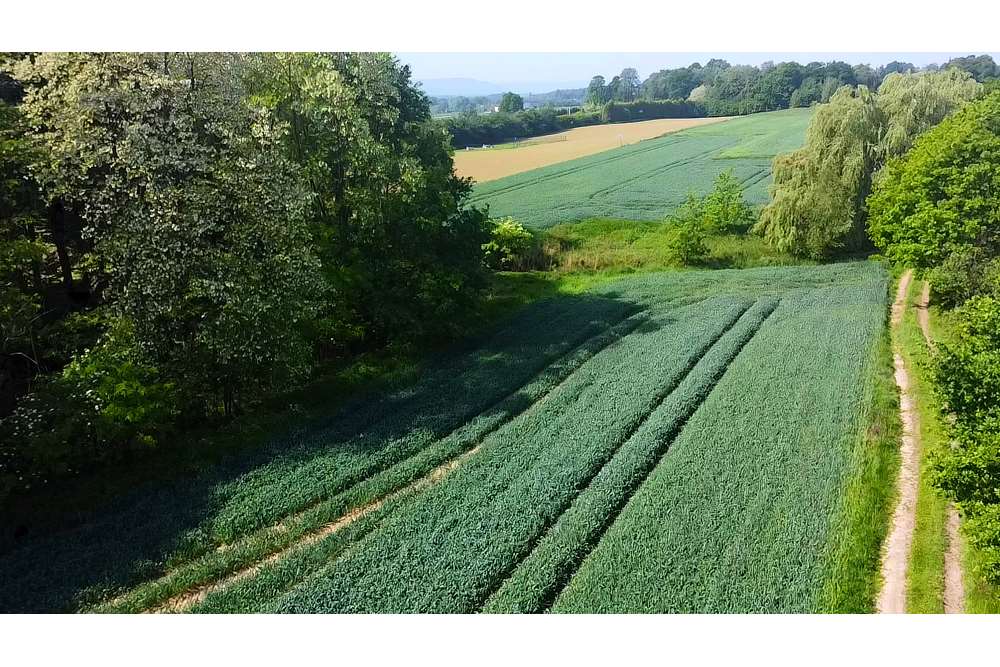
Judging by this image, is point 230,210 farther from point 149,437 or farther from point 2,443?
point 2,443

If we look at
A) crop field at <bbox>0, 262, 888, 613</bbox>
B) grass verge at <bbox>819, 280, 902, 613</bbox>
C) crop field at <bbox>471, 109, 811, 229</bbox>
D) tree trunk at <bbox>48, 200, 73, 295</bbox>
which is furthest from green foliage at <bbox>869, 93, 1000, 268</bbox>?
tree trunk at <bbox>48, 200, 73, 295</bbox>

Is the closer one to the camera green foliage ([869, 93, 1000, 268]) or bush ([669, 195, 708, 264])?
green foliage ([869, 93, 1000, 268])

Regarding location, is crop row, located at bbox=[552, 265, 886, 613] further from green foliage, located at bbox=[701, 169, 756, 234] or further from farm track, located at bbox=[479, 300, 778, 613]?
green foliage, located at bbox=[701, 169, 756, 234]

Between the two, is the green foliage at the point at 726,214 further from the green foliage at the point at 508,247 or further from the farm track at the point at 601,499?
the farm track at the point at 601,499

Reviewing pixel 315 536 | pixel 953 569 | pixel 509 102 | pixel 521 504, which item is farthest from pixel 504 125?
pixel 953 569

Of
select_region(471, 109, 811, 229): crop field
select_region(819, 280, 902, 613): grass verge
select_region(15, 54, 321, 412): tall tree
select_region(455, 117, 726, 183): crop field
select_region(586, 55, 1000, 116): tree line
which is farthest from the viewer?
select_region(586, 55, 1000, 116): tree line

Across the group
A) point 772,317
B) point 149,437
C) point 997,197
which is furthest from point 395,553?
point 997,197

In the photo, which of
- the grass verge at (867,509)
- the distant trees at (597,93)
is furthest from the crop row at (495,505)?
the distant trees at (597,93)
